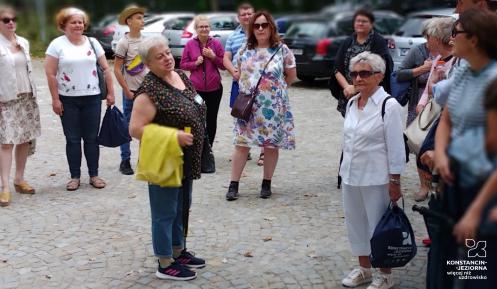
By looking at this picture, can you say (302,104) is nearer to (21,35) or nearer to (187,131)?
(21,35)

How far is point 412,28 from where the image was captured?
12742mm

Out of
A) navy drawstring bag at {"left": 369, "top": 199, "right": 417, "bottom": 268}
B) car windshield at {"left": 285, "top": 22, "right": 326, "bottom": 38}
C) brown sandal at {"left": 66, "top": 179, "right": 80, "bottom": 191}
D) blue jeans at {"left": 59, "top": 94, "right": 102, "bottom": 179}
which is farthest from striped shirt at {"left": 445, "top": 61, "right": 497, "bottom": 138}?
car windshield at {"left": 285, "top": 22, "right": 326, "bottom": 38}

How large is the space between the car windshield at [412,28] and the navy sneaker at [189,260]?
9104 millimetres

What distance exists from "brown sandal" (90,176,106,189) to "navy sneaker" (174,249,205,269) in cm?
233

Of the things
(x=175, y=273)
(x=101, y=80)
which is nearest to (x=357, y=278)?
(x=175, y=273)

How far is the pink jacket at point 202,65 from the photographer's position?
708 cm

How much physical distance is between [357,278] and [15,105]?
3.80m

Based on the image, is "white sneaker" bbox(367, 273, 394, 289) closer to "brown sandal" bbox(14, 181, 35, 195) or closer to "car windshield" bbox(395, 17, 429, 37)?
"brown sandal" bbox(14, 181, 35, 195)

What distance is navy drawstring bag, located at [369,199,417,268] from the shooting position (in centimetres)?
388

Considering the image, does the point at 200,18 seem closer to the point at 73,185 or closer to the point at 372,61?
the point at 73,185

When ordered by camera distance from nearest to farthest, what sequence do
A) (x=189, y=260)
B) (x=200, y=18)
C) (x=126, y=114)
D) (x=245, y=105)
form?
(x=189, y=260) → (x=245, y=105) → (x=200, y=18) → (x=126, y=114)

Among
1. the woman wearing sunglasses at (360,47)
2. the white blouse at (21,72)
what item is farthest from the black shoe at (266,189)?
the white blouse at (21,72)

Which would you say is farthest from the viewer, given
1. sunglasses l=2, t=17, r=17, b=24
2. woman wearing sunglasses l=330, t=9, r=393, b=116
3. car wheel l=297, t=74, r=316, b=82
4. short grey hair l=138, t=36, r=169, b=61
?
car wheel l=297, t=74, r=316, b=82

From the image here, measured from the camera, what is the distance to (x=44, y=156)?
8.13 m
